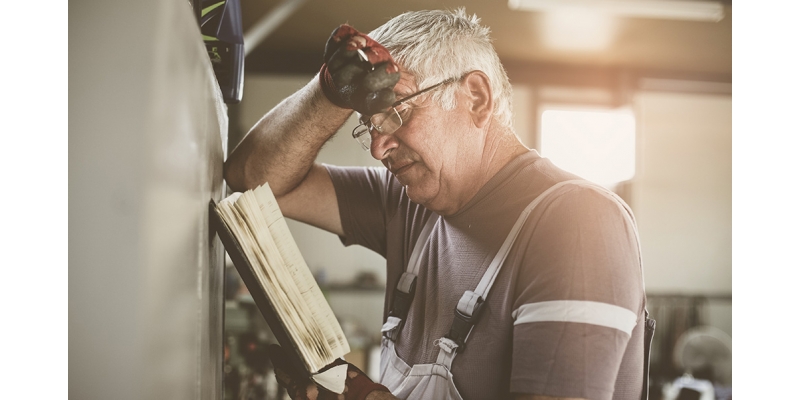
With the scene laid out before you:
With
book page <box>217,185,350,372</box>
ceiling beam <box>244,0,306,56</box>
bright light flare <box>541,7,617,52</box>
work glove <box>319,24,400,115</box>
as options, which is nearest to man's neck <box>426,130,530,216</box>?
work glove <box>319,24,400,115</box>

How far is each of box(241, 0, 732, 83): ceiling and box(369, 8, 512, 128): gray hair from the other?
237 millimetres

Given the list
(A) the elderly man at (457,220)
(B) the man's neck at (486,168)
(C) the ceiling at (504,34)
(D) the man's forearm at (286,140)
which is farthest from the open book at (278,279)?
(C) the ceiling at (504,34)

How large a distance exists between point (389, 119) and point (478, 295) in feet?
1.02

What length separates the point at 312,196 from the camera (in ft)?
3.19

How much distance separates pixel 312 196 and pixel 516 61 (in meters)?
1.53

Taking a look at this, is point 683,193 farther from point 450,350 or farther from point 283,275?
point 283,275

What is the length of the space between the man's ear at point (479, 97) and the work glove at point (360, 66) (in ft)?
0.74

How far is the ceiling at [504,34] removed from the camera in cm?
120

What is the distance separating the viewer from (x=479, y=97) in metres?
0.89

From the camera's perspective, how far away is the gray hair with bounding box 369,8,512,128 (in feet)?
2.72

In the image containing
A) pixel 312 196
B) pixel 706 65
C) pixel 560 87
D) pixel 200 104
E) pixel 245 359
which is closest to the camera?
pixel 200 104

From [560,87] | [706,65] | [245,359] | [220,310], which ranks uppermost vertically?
[560,87]
